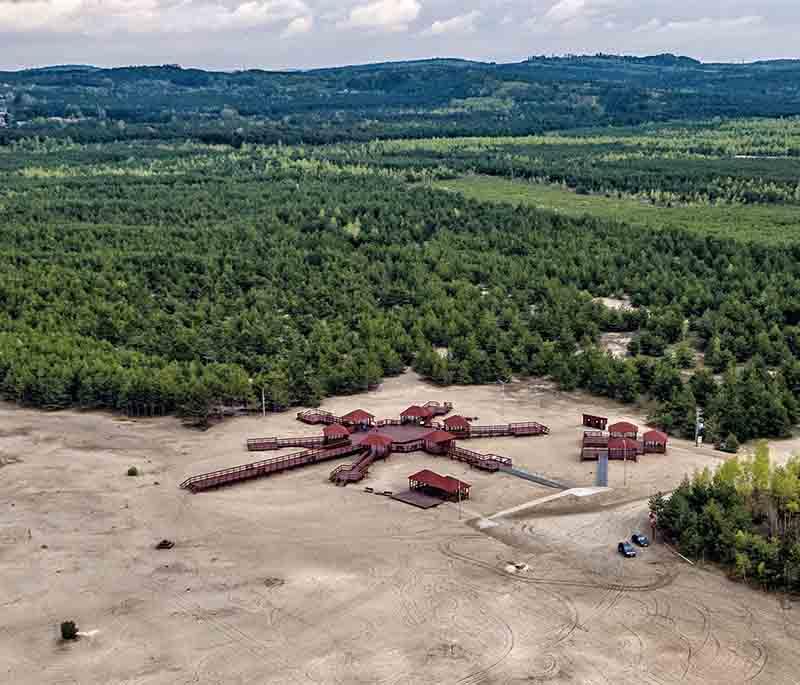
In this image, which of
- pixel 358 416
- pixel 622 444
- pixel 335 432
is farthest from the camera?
pixel 358 416

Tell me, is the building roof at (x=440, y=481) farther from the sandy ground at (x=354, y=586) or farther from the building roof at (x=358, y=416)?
the building roof at (x=358, y=416)

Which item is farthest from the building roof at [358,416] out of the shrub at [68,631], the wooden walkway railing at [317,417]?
the shrub at [68,631]

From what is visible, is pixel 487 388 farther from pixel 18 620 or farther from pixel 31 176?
pixel 31 176

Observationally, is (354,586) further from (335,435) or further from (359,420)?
(359,420)

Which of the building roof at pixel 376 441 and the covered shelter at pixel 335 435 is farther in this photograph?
the covered shelter at pixel 335 435

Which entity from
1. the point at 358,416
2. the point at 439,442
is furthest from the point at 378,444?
the point at 358,416

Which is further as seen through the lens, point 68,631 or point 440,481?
point 440,481
